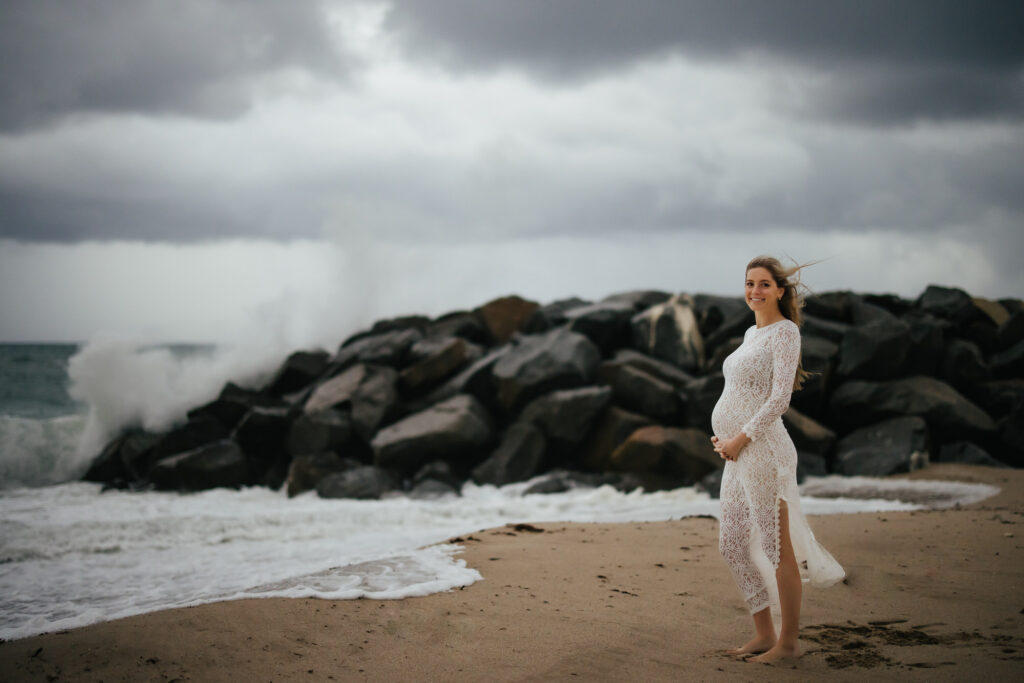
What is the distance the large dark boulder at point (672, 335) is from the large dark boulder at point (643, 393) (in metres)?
1.21

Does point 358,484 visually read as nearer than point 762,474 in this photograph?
No

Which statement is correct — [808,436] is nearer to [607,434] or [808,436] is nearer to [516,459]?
[607,434]

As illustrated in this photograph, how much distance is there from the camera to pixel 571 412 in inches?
427

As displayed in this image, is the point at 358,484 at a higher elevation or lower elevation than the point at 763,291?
lower

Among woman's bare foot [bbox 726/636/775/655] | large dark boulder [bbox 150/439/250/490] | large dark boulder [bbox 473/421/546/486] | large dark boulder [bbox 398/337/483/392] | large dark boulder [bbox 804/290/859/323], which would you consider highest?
large dark boulder [bbox 804/290/859/323]

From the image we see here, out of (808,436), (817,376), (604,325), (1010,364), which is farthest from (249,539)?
(1010,364)

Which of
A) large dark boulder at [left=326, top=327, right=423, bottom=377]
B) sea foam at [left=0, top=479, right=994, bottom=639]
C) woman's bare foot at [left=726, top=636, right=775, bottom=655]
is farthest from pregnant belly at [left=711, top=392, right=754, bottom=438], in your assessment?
large dark boulder at [left=326, top=327, right=423, bottom=377]

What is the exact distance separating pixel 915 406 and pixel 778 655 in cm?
843

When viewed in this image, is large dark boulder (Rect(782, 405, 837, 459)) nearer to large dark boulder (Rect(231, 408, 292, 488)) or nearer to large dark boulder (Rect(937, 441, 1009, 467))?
large dark boulder (Rect(937, 441, 1009, 467))

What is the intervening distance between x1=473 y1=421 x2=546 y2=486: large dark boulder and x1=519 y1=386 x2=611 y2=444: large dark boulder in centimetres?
19

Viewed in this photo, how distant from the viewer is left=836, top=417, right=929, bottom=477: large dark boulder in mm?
9812

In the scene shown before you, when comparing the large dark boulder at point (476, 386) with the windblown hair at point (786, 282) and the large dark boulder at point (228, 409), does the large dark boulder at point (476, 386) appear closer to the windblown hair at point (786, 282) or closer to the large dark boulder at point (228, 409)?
the large dark boulder at point (228, 409)

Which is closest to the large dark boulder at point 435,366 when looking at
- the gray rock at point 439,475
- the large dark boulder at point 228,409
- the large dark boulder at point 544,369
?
the large dark boulder at point 544,369

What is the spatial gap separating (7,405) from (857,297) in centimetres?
Result: 2928
